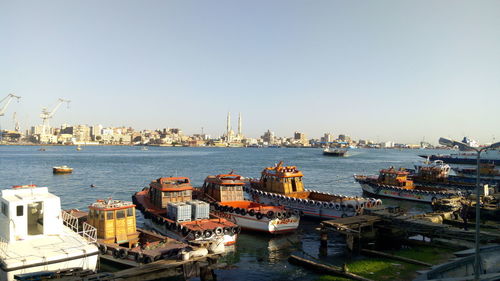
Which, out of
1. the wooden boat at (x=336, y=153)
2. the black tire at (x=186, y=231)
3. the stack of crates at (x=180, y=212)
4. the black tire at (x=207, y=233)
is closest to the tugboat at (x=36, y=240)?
the black tire at (x=186, y=231)

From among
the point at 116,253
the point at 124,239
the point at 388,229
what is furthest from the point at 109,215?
the point at 388,229

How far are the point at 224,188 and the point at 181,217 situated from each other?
826 centimetres

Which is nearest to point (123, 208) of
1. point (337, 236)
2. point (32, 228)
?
point (32, 228)

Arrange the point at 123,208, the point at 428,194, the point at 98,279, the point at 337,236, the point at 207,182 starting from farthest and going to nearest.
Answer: the point at 428,194
the point at 207,182
the point at 337,236
the point at 123,208
the point at 98,279

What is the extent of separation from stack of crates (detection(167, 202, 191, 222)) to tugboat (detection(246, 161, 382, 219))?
43.6ft

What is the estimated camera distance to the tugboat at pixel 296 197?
33.0m

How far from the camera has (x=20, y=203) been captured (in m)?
16.9

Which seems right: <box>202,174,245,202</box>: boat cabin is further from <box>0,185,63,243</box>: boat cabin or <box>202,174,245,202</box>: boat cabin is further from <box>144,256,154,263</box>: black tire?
<box>0,185,63,243</box>: boat cabin

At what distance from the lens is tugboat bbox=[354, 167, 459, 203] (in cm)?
4594

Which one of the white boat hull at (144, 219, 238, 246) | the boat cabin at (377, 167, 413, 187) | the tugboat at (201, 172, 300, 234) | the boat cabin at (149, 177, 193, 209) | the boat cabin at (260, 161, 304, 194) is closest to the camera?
the white boat hull at (144, 219, 238, 246)

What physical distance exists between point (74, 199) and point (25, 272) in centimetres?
3531

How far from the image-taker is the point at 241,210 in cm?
2981

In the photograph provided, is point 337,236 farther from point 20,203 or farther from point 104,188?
point 104,188

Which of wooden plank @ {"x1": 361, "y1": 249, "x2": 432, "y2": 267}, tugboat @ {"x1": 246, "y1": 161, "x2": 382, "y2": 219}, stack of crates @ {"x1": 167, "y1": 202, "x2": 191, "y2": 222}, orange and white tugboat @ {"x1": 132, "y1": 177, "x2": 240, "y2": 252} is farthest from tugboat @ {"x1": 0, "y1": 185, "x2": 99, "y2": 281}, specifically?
tugboat @ {"x1": 246, "y1": 161, "x2": 382, "y2": 219}
